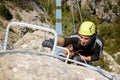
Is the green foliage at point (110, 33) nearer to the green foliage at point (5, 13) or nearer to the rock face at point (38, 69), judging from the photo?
the green foliage at point (5, 13)

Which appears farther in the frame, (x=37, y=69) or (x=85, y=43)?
(x=85, y=43)

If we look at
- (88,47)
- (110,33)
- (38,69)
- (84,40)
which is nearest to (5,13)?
(88,47)

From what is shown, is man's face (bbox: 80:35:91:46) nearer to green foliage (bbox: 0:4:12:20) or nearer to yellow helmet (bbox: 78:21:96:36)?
yellow helmet (bbox: 78:21:96:36)

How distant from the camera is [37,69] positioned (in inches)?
182

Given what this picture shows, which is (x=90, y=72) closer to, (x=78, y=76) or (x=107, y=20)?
(x=78, y=76)

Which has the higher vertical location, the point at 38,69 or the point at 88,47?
the point at 38,69

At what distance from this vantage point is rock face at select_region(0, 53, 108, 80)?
4.56 metres

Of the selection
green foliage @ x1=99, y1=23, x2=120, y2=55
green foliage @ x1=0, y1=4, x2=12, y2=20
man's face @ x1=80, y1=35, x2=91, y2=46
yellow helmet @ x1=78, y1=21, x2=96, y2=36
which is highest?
yellow helmet @ x1=78, y1=21, x2=96, y2=36

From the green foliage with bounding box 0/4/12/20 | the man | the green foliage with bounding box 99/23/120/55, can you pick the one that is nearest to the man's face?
the man

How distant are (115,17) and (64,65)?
109 feet

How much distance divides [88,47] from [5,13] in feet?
47.2

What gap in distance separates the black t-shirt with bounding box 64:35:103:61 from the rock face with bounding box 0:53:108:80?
6.84ft

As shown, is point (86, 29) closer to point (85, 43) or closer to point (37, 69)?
point (85, 43)

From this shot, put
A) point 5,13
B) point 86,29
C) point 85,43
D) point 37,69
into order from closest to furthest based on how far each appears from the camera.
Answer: point 37,69, point 85,43, point 86,29, point 5,13
